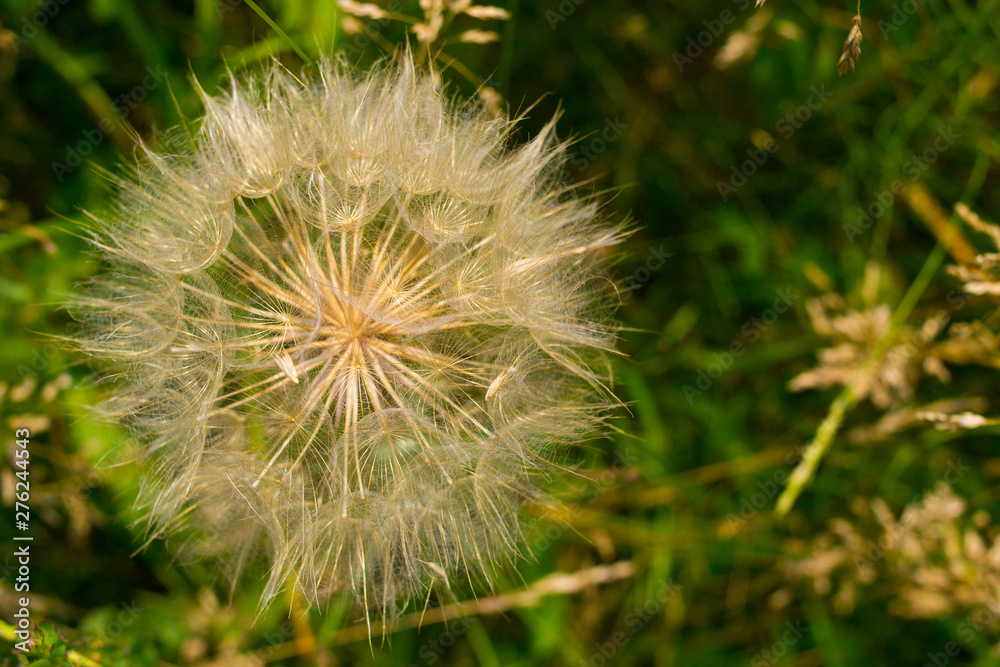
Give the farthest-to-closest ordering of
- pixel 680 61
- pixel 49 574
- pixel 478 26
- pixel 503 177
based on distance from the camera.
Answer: pixel 680 61, pixel 49 574, pixel 478 26, pixel 503 177

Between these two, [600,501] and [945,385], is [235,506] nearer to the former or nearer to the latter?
[600,501]

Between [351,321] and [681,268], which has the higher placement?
[681,268]

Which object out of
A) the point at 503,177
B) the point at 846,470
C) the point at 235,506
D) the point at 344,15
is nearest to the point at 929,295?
the point at 846,470

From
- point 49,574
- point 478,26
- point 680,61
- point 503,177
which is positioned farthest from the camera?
point 680,61

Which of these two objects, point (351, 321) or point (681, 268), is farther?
point (681, 268)
